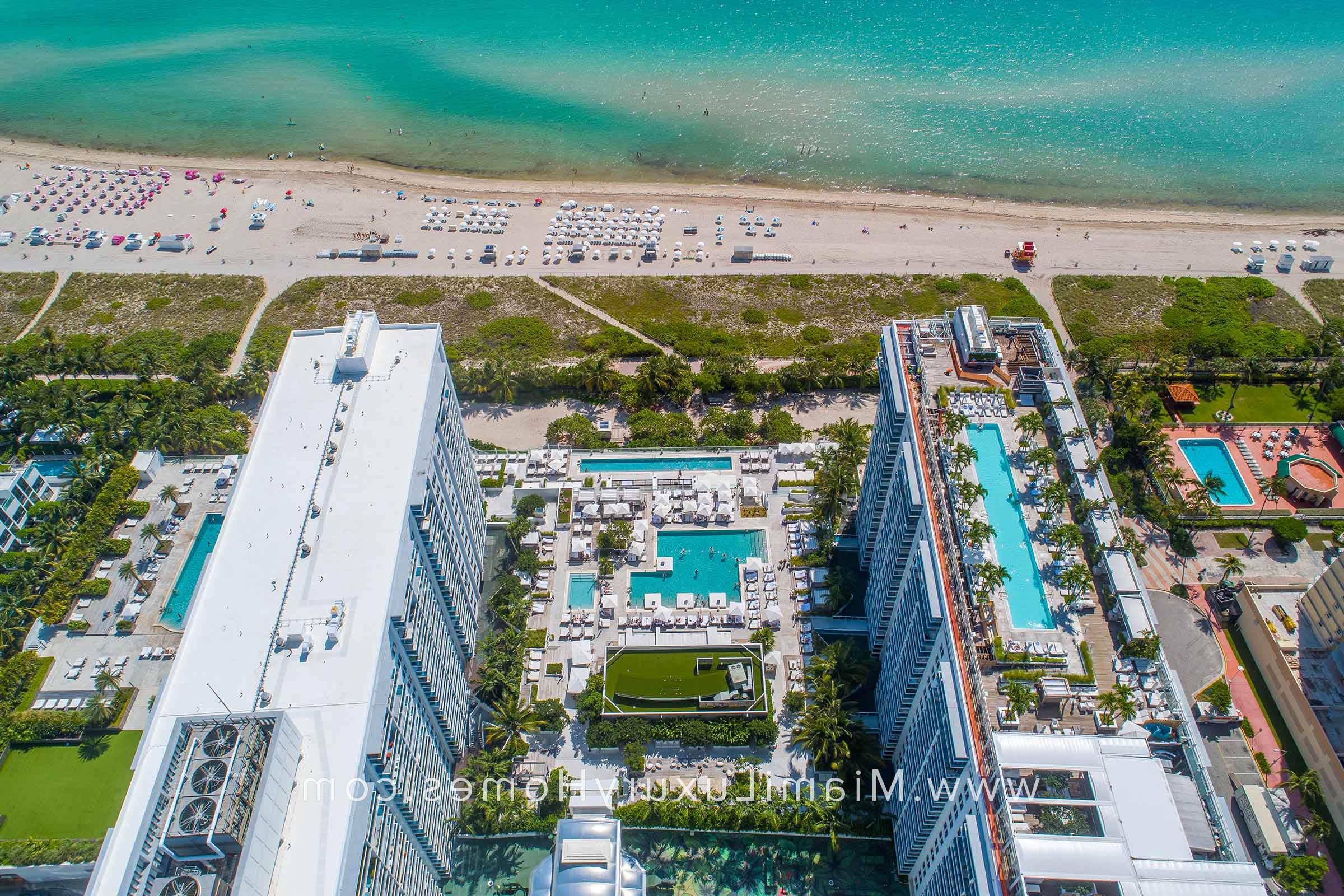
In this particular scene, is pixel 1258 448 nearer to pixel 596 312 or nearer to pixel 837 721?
pixel 837 721

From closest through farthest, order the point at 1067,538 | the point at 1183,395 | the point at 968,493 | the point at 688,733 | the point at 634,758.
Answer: the point at 1067,538 < the point at 968,493 < the point at 634,758 < the point at 688,733 < the point at 1183,395

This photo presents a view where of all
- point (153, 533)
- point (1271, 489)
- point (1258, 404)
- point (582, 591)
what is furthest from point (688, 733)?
point (1258, 404)

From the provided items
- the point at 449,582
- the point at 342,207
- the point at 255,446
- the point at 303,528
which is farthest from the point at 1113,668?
the point at 342,207

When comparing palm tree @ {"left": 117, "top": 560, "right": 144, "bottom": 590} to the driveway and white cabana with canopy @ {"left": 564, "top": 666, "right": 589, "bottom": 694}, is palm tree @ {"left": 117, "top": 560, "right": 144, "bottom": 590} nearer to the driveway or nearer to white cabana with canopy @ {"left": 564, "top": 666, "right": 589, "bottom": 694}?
white cabana with canopy @ {"left": 564, "top": 666, "right": 589, "bottom": 694}

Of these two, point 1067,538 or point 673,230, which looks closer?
point 1067,538

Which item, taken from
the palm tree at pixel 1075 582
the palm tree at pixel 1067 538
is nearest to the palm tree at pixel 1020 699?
the palm tree at pixel 1075 582

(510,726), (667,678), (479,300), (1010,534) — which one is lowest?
(510,726)

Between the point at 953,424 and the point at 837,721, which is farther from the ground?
the point at 953,424
